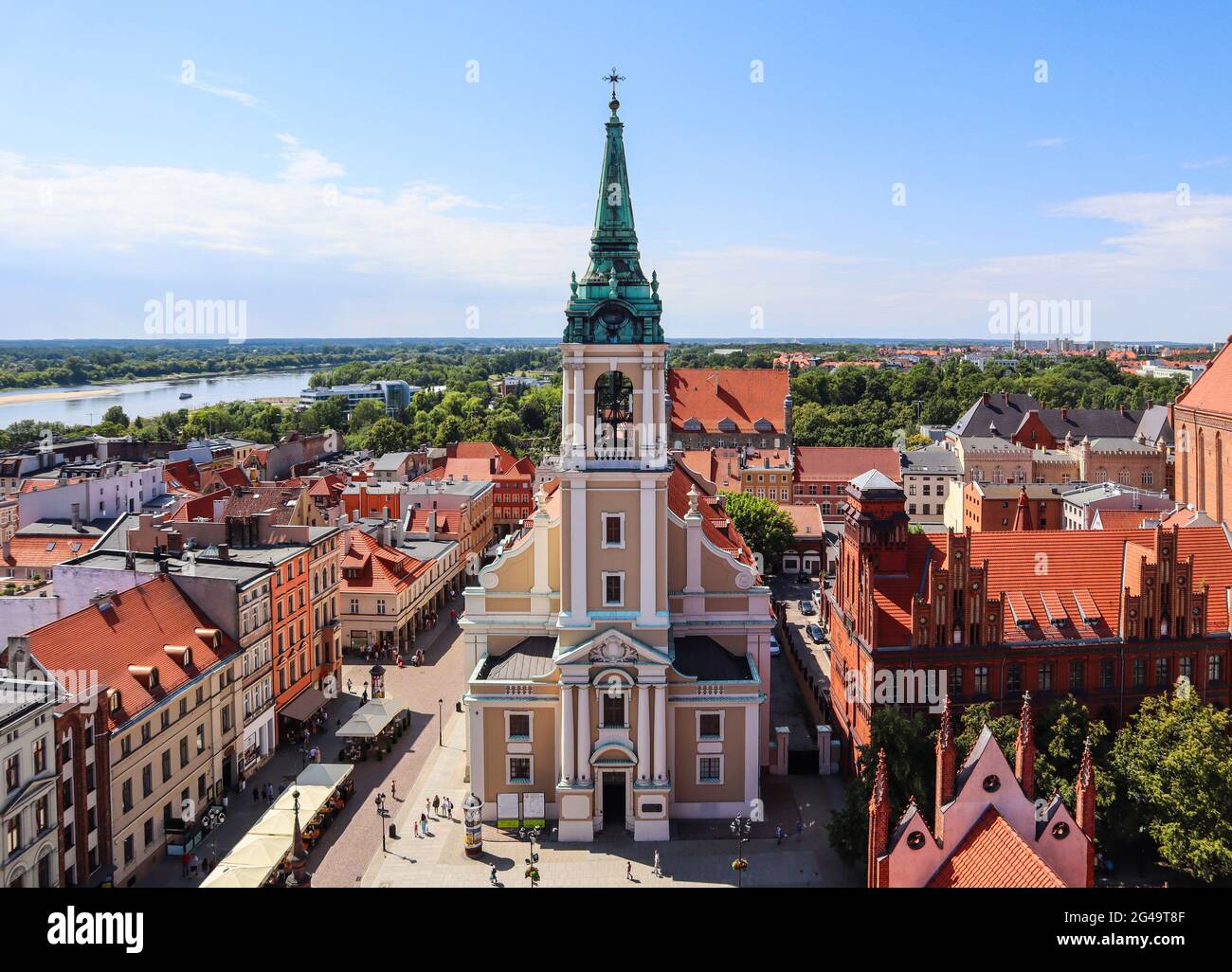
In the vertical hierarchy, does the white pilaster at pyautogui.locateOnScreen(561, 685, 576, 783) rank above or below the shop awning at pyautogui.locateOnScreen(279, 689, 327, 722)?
above

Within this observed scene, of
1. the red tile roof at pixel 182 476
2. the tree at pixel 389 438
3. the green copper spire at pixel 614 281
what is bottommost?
the red tile roof at pixel 182 476

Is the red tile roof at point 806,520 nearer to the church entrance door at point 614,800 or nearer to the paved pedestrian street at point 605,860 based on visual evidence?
the paved pedestrian street at point 605,860

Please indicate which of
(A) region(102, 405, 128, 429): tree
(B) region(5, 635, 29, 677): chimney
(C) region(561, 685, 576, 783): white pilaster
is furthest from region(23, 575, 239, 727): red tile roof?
(A) region(102, 405, 128, 429): tree

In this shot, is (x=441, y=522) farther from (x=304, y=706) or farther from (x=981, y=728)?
(x=981, y=728)

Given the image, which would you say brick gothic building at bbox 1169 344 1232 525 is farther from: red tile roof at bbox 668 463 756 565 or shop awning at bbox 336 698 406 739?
shop awning at bbox 336 698 406 739

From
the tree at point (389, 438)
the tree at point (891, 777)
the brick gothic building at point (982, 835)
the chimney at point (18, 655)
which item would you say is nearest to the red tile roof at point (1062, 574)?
→ the tree at point (891, 777)

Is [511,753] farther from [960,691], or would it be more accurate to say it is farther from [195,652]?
[960,691]
